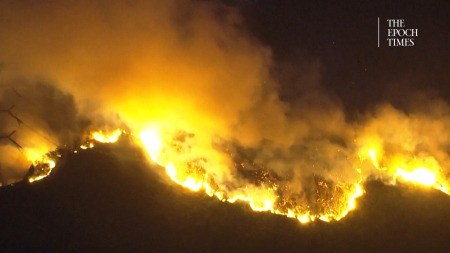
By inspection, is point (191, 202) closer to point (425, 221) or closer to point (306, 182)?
point (306, 182)

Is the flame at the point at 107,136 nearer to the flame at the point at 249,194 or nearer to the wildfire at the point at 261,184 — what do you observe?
the wildfire at the point at 261,184

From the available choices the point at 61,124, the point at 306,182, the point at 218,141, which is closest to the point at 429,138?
the point at 306,182

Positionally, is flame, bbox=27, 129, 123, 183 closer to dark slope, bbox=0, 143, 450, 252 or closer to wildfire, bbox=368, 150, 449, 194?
dark slope, bbox=0, 143, 450, 252

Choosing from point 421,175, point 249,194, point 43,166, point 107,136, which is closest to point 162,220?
point 249,194

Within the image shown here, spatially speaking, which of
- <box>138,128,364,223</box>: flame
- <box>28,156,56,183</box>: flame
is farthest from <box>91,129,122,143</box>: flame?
<box>28,156,56,183</box>: flame

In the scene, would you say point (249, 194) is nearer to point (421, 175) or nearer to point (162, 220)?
point (162, 220)

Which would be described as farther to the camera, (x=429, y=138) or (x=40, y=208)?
(x=429, y=138)
